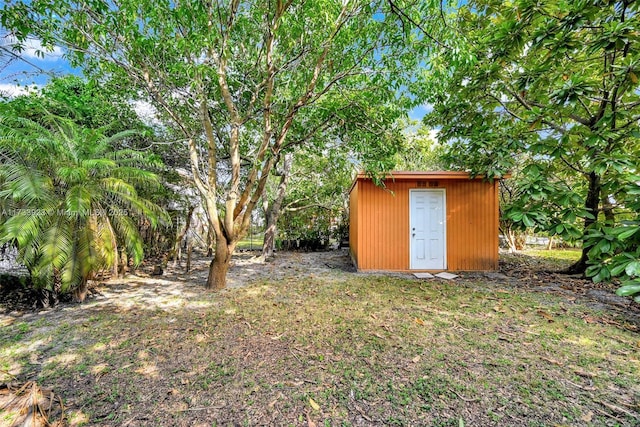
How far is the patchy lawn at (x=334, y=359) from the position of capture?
195cm

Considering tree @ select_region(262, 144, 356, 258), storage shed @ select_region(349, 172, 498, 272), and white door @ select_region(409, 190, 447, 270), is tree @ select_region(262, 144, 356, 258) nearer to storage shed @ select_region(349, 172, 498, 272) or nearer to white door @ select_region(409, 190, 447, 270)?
storage shed @ select_region(349, 172, 498, 272)

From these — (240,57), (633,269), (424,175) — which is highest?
(240,57)

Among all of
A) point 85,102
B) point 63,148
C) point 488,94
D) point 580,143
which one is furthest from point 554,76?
point 85,102

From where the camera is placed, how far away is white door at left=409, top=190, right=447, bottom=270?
6586mm

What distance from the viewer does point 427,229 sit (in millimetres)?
6609

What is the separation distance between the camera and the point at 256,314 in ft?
12.6

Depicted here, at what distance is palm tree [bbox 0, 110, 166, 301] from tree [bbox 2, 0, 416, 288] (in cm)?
137

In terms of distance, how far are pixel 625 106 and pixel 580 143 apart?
788 millimetres

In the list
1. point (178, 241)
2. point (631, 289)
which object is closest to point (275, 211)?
point (178, 241)

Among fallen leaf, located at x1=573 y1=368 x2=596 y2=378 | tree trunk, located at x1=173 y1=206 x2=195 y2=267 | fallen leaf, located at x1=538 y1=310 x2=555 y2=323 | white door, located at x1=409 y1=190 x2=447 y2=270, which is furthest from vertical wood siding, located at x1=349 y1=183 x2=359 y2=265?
fallen leaf, located at x1=573 y1=368 x2=596 y2=378

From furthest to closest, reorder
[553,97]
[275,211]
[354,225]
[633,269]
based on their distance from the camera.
Result: [275,211] < [354,225] < [553,97] < [633,269]

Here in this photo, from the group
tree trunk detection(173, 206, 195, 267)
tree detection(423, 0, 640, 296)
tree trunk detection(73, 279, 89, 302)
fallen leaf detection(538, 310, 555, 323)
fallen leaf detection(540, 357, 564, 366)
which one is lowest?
fallen leaf detection(540, 357, 564, 366)

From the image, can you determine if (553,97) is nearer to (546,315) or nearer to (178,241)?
(546,315)

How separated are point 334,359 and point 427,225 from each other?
485 cm
